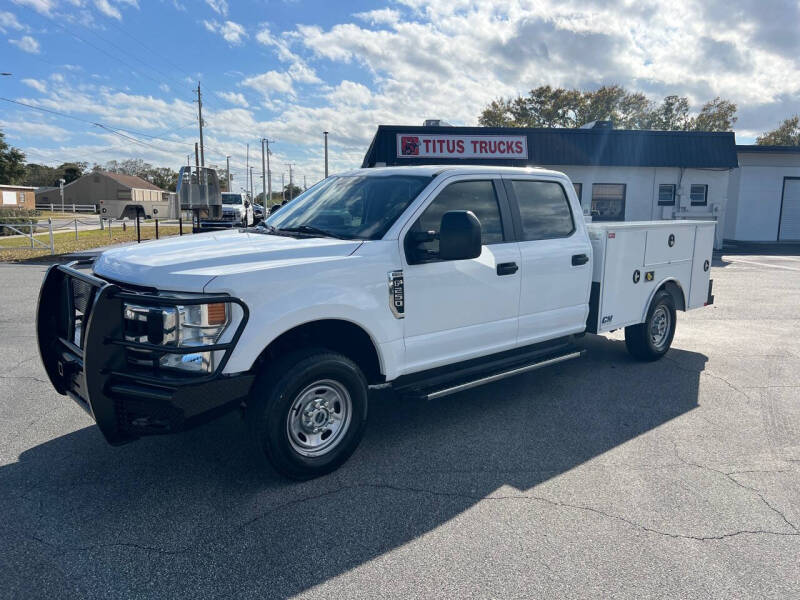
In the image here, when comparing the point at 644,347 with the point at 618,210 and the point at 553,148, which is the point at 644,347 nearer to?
the point at 553,148

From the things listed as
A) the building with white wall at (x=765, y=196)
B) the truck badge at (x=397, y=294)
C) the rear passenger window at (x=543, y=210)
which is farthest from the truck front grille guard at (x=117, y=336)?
the building with white wall at (x=765, y=196)

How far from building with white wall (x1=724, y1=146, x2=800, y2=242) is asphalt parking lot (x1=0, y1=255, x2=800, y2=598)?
24494 millimetres

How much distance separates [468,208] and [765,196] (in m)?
27.3

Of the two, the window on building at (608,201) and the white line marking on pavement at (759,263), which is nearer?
the white line marking on pavement at (759,263)

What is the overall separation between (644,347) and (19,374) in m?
6.55

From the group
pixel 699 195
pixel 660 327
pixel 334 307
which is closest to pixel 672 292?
pixel 660 327

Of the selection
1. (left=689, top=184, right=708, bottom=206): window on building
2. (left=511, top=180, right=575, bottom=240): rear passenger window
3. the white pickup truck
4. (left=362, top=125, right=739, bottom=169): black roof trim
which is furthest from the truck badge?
(left=689, top=184, right=708, bottom=206): window on building

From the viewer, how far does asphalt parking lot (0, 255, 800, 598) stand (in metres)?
2.93

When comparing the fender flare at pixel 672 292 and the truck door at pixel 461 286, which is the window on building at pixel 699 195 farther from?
the truck door at pixel 461 286

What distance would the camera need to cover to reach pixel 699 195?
24.7m

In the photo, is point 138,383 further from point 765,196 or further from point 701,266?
point 765,196

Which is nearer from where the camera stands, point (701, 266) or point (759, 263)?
point (701, 266)

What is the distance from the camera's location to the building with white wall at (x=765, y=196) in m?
26.5

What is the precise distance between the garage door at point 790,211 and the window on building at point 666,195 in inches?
257
